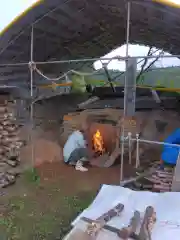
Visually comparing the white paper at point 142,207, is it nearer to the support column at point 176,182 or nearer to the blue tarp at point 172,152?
the support column at point 176,182

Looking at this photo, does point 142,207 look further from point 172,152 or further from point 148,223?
point 172,152

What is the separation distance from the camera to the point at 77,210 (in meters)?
5.29

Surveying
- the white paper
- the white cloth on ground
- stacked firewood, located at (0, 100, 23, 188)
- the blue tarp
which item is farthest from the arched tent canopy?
the white paper

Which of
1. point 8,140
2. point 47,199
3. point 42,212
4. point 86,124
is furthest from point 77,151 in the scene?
point 42,212

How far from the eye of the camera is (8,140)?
761cm

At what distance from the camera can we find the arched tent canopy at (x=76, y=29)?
6653 millimetres

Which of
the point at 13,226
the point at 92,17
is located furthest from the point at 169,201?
the point at 92,17

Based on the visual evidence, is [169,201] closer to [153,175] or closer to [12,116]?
[153,175]

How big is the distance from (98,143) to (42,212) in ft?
11.2

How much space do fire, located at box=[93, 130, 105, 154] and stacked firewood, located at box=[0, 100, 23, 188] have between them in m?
2.06

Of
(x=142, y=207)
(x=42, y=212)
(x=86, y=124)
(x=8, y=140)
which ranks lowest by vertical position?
(x=42, y=212)

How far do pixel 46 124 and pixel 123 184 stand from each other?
5412mm

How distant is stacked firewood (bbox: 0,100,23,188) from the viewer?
745cm

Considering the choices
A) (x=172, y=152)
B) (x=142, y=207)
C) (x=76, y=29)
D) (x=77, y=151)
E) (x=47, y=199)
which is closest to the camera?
(x=142, y=207)
